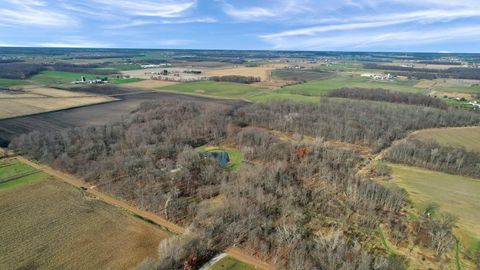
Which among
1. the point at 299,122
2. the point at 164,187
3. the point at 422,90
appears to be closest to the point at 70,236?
the point at 164,187

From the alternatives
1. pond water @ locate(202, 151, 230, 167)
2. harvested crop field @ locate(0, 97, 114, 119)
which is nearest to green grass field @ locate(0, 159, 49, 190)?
pond water @ locate(202, 151, 230, 167)

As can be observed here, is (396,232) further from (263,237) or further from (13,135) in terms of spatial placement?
(13,135)

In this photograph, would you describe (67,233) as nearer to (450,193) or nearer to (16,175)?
(16,175)

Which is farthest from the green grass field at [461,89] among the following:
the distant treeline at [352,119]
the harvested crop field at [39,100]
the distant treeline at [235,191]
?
the harvested crop field at [39,100]

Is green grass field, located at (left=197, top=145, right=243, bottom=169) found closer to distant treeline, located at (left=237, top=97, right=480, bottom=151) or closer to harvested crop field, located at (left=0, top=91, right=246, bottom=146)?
distant treeline, located at (left=237, top=97, right=480, bottom=151)

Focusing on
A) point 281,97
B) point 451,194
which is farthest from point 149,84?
point 451,194

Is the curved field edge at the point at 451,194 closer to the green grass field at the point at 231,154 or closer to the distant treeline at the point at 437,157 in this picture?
the distant treeline at the point at 437,157
